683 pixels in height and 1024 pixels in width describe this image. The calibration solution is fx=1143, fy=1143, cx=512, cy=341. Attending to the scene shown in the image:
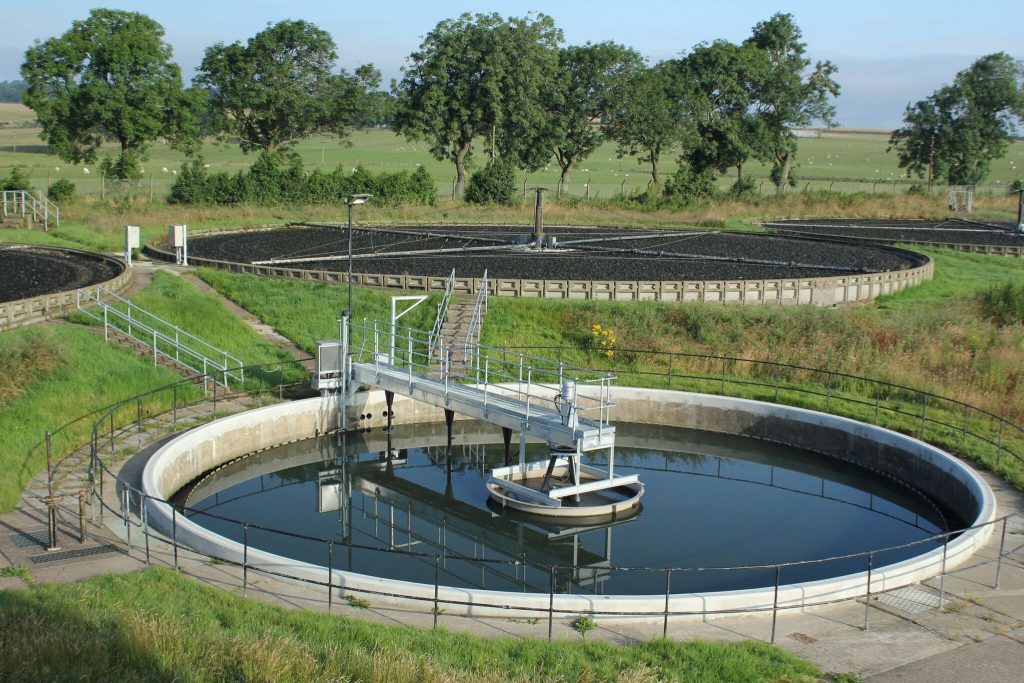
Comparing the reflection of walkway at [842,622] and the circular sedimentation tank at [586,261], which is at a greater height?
the circular sedimentation tank at [586,261]

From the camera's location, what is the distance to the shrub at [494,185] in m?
74.9

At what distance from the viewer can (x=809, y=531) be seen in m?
26.0

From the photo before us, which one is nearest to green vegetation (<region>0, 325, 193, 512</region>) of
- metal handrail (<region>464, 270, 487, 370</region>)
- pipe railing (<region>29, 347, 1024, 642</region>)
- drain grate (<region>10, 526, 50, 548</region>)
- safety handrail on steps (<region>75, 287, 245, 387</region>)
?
pipe railing (<region>29, 347, 1024, 642</region>)

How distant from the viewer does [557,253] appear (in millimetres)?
52875

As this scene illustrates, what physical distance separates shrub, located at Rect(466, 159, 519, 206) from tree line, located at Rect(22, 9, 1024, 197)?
9.22 feet

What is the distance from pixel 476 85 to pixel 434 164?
5907 cm

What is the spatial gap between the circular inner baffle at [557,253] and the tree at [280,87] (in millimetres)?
23866

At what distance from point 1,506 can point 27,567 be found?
343cm

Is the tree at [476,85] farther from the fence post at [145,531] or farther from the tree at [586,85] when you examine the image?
the fence post at [145,531]

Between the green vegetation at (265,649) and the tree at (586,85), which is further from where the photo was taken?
the tree at (586,85)

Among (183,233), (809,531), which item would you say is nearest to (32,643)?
(809,531)

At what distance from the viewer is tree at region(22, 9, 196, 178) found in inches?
2778

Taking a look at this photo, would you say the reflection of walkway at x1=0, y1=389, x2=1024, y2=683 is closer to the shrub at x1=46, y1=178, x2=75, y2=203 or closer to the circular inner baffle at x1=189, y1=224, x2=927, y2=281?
the circular inner baffle at x1=189, y1=224, x2=927, y2=281

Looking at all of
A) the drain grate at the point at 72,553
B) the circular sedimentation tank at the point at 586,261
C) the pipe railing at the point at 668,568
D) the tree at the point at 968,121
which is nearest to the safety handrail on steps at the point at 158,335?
the pipe railing at the point at 668,568
